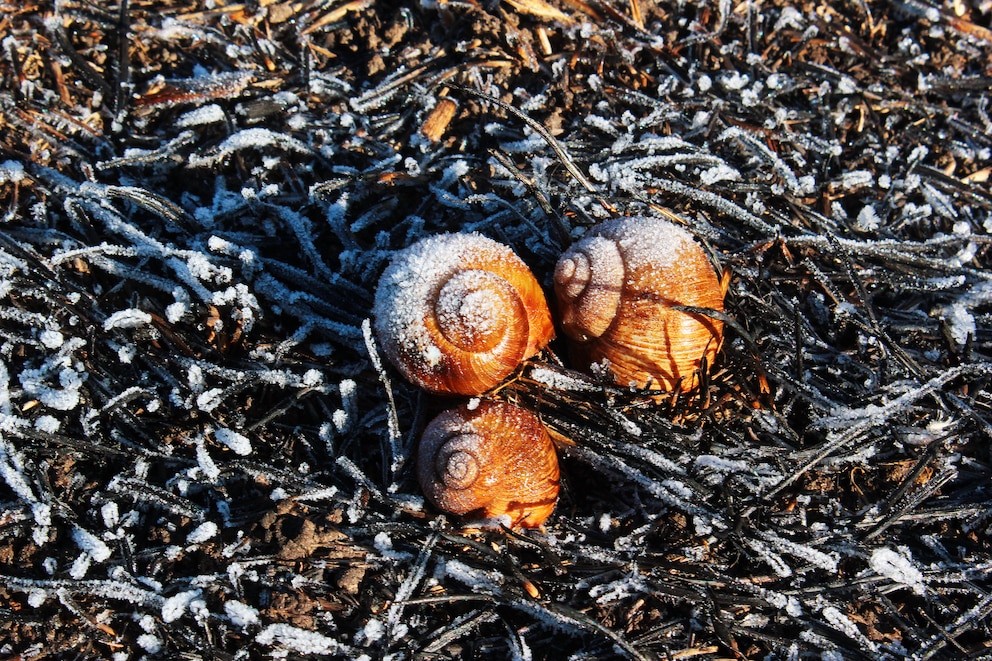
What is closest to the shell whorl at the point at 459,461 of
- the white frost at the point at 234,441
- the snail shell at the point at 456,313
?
the snail shell at the point at 456,313

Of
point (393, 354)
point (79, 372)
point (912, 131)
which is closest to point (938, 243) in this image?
point (912, 131)

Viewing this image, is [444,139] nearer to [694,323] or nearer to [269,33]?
[269,33]

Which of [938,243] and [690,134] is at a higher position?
[690,134]

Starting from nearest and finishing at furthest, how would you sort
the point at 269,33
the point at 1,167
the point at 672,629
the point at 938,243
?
the point at 672,629 → the point at 1,167 → the point at 938,243 → the point at 269,33

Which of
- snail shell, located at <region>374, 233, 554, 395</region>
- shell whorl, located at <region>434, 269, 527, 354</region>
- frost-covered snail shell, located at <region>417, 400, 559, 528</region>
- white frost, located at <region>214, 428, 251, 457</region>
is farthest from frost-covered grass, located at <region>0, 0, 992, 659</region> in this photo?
shell whorl, located at <region>434, 269, 527, 354</region>

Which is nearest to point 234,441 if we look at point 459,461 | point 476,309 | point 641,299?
point 459,461

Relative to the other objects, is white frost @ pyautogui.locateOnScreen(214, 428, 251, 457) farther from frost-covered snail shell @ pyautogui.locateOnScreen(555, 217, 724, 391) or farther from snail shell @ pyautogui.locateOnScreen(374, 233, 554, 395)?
frost-covered snail shell @ pyautogui.locateOnScreen(555, 217, 724, 391)

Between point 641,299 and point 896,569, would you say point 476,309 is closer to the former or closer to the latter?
point 641,299
